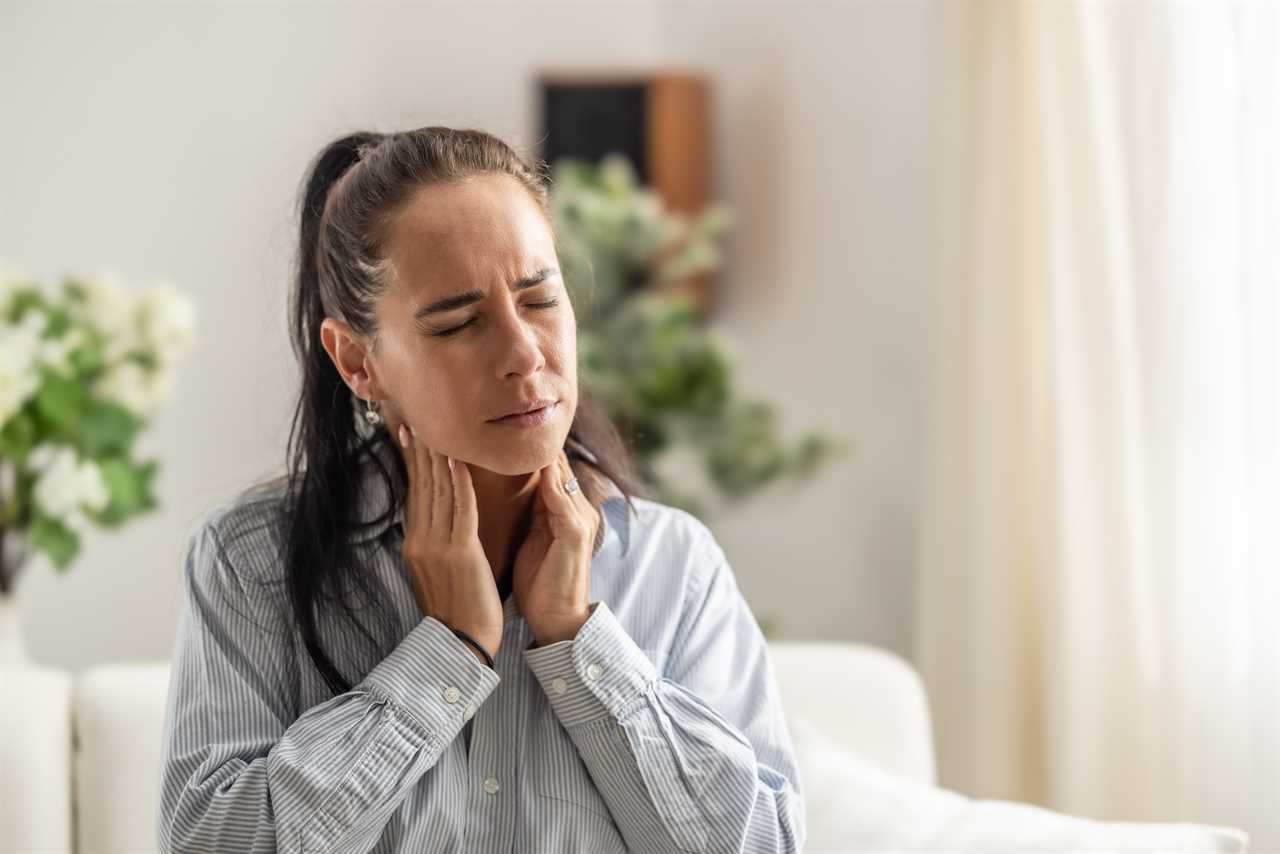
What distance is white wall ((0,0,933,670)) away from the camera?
11.1 feet

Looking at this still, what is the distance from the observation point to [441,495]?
1439 mm

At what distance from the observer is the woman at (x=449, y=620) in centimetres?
134

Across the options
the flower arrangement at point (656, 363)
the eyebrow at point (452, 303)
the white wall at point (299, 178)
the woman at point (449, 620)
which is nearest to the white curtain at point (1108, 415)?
the flower arrangement at point (656, 363)

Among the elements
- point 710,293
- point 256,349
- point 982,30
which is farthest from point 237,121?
point 982,30

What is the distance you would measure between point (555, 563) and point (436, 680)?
0.17 meters

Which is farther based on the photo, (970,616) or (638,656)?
(970,616)

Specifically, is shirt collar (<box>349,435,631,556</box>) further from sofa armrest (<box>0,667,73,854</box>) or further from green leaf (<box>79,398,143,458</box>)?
green leaf (<box>79,398,143,458</box>)

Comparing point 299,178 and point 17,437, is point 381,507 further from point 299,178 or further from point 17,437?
point 299,178

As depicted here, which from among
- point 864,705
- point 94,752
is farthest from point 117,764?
point 864,705

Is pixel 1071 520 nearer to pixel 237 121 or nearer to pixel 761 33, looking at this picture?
pixel 761 33

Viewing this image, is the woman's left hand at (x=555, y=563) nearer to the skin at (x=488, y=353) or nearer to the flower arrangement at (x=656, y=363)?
the skin at (x=488, y=353)

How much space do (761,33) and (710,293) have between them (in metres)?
0.70

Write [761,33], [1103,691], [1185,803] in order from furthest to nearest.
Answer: [761,33]
[1103,691]
[1185,803]

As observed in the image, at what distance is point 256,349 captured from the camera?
3553 millimetres
